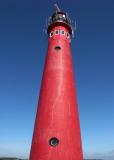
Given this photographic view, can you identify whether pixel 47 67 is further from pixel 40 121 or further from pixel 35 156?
pixel 35 156

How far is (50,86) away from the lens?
13.9m

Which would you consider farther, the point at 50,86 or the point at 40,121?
the point at 50,86

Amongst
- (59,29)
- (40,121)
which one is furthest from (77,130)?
(59,29)

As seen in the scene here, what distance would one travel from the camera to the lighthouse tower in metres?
12.2

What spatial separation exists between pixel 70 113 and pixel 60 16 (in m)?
8.19

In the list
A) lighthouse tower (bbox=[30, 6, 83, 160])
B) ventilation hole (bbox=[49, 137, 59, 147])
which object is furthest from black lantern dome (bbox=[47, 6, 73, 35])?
ventilation hole (bbox=[49, 137, 59, 147])

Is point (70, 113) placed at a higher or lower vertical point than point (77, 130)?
higher

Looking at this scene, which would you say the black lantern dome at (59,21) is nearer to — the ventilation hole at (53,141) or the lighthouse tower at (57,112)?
the lighthouse tower at (57,112)

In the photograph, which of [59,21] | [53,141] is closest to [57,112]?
[53,141]

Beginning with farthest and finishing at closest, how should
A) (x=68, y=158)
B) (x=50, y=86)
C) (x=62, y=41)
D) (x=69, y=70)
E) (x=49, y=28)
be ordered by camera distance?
(x=49, y=28), (x=62, y=41), (x=69, y=70), (x=50, y=86), (x=68, y=158)

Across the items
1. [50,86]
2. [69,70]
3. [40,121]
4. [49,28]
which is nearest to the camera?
[40,121]

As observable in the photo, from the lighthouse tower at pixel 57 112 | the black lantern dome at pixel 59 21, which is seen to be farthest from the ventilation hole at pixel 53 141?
the black lantern dome at pixel 59 21

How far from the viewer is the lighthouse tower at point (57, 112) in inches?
480

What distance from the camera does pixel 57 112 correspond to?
1297 cm
